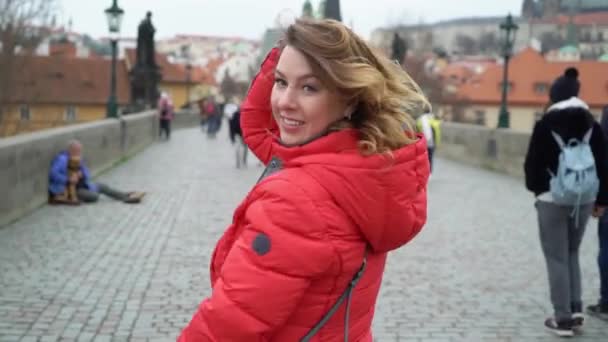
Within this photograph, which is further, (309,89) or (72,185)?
(72,185)

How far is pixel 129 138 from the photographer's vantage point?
23828mm

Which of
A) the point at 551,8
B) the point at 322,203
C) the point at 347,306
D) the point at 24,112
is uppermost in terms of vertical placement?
the point at 551,8

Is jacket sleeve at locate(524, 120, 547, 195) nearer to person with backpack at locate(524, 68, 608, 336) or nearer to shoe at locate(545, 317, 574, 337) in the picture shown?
person with backpack at locate(524, 68, 608, 336)

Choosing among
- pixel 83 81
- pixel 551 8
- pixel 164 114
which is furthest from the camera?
pixel 83 81

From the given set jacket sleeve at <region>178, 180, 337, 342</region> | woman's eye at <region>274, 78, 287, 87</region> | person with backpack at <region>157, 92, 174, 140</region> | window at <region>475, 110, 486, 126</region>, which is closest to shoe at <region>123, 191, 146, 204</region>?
woman's eye at <region>274, 78, 287, 87</region>

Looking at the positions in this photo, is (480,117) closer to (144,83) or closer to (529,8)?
(529,8)

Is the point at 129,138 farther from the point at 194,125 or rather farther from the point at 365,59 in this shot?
the point at 194,125

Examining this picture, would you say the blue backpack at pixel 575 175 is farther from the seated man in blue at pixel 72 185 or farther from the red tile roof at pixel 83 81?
the red tile roof at pixel 83 81

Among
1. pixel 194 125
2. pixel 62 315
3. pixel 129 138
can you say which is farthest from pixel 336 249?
pixel 194 125

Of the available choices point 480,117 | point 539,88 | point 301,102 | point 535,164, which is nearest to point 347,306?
point 301,102

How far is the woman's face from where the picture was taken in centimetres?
204

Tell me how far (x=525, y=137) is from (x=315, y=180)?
17119 millimetres

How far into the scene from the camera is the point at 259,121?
250cm

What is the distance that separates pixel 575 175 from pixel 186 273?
334 cm
